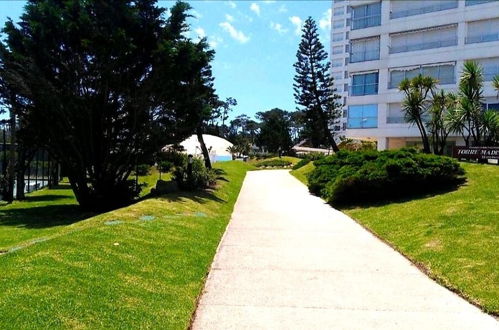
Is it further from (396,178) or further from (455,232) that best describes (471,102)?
(455,232)

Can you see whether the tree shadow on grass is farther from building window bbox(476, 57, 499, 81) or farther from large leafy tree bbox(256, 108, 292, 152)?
large leafy tree bbox(256, 108, 292, 152)

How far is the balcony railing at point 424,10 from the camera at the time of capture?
140ft

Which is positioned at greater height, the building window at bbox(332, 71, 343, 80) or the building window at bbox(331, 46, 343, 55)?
the building window at bbox(331, 46, 343, 55)

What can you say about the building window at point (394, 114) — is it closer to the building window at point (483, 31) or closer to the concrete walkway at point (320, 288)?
the building window at point (483, 31)

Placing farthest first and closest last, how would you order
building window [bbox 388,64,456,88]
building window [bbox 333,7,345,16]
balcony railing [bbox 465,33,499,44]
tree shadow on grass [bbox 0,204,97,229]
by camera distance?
building window [bbox 333,7,345,16] < building window [bbox 388,64,456,88] < balcony railing [bbox 465,33,499,44] < tree shadow on grass [bbox 0,204,97,229]

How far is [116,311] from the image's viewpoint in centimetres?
545

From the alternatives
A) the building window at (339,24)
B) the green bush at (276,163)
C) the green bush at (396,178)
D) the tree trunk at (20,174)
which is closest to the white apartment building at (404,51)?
the green bush at (276,163)

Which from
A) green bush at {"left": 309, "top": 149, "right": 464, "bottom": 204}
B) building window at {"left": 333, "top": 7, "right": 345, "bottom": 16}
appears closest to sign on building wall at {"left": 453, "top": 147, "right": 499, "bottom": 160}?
green bush at {"left": 309, "top": 149, "right": 464, "bottom": 204}

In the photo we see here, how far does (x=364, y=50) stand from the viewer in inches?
1874

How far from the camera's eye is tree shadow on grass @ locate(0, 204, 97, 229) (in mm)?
16109

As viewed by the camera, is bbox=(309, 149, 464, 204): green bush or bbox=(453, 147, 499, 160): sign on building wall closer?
bbox=(309, 149, 464, 204): green bush

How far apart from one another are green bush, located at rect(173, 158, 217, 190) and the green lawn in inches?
259

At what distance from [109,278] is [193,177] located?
1397cm

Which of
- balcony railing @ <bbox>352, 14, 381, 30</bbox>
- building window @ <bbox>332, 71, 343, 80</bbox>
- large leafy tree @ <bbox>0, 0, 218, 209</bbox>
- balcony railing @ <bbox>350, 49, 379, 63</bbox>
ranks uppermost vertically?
building window @ <bbox>332, 71, 343, 80</bbox>
